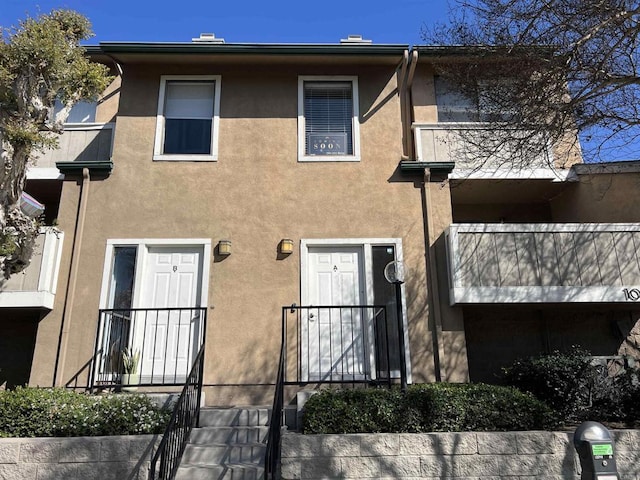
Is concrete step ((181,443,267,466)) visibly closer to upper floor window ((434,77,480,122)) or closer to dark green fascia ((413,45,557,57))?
dark green fascia ((413,45,557,57))

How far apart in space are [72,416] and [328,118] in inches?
236

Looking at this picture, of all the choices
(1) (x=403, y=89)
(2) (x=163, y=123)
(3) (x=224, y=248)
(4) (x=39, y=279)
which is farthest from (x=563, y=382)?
(4) (x=39, y=279)

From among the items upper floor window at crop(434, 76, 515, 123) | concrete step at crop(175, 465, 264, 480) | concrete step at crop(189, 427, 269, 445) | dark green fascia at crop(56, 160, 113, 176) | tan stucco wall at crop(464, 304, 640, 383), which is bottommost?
concrete step at crop(175, 465, 264, 480)

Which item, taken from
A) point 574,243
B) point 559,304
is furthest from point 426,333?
point 574,243

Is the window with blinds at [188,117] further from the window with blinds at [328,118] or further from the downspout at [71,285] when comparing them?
the window with blinds at [328,118]

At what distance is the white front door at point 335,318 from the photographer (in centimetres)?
744

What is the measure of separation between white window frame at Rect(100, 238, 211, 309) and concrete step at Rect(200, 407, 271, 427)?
170 cm

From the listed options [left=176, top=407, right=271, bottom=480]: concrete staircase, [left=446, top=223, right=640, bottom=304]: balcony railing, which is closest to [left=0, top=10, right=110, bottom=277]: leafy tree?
[left=176, top=407, right=271, bottom=480]: concrete staircase

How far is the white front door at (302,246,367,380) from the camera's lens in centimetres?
744

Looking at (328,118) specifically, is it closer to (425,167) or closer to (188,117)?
(425,167)

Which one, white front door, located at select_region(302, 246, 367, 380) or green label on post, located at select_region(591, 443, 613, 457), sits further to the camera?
white front door, located at select_region(302, 246, 367, 380)

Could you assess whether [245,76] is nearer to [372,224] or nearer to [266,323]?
[372,224]

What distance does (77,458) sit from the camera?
541 cm

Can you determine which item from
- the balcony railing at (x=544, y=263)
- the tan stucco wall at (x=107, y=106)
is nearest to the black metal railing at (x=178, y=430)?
the balcony railing at (x=544, y=263)
